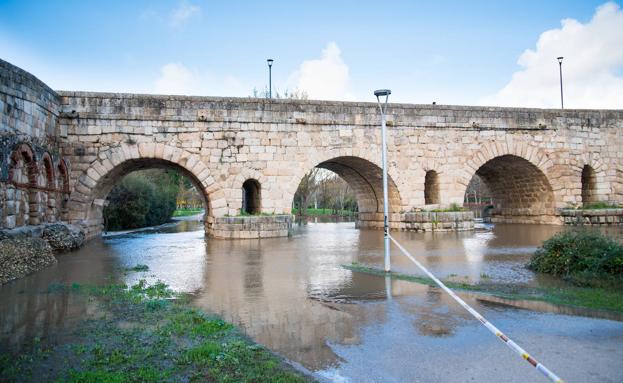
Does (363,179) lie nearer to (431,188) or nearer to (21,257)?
(431,188)

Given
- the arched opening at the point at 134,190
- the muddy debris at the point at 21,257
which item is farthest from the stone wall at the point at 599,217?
the muddy debris at the point at 21,257

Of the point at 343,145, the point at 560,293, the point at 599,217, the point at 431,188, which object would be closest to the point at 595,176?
the point at 599,217

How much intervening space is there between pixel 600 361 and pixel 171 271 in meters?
6.68

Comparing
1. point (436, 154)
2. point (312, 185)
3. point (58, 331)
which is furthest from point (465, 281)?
point (312, 185)

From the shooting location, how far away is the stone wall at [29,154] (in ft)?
31.6

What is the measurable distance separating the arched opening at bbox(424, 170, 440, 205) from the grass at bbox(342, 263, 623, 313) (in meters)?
10.7

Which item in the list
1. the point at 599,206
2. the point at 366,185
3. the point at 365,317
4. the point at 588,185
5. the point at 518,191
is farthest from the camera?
the point at 518,191

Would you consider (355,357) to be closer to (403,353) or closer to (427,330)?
(403,353)

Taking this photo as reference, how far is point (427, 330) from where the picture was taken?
14.2 feet

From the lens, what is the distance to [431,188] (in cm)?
1736

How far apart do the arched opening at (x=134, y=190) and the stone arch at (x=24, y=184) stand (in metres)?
2.49

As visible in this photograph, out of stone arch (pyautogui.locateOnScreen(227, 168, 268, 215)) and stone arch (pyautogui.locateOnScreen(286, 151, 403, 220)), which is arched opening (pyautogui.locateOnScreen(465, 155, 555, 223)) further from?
stone arch (pyautogui.locateOnScreen(227, 168, 268, 215))

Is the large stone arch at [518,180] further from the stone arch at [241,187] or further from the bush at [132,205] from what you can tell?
the bush at [132,205]

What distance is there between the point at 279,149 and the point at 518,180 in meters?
10.9
